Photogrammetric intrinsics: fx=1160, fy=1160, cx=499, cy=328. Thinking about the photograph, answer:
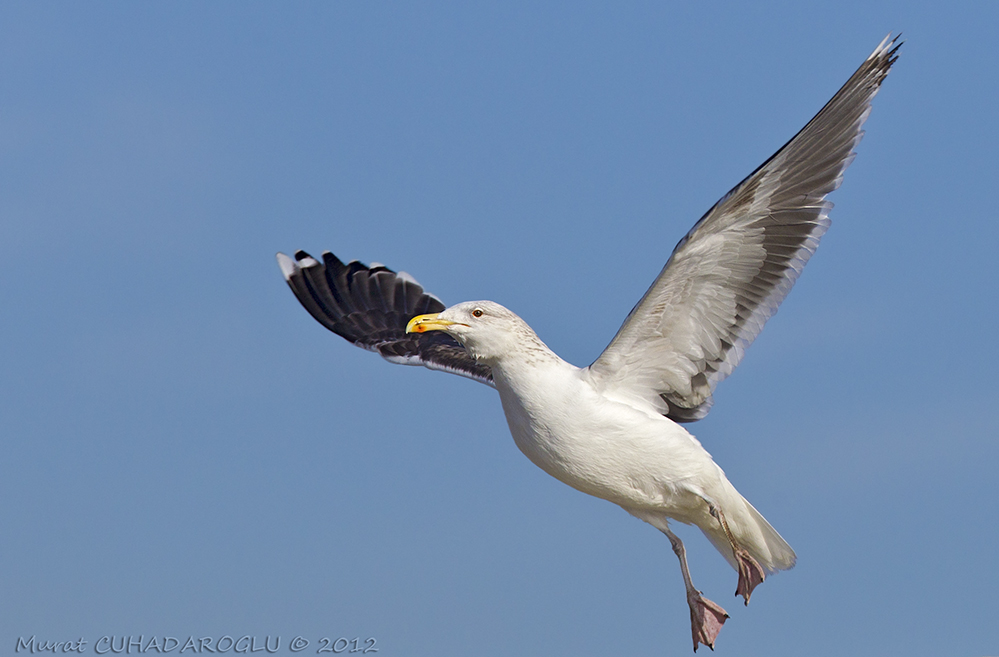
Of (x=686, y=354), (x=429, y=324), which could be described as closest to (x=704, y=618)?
(x=686, y=354)

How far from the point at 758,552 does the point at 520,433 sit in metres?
2.63

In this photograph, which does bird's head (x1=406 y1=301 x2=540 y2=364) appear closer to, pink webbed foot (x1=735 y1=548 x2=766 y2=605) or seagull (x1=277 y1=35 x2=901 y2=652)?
seagull (x1=277 y1=35 x2=901 y2=652)

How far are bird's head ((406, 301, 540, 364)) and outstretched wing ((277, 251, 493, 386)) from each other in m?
4.31

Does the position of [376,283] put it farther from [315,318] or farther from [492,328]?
[492,328]

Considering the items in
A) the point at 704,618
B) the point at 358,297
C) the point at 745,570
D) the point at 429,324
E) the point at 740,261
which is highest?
the point at 358,297

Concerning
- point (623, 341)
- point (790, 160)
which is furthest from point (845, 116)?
point (623, 341)

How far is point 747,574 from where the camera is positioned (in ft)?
34.2

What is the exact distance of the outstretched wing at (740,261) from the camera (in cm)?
977

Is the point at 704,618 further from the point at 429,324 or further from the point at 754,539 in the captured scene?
the point at 429,324

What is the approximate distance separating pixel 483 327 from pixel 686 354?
1.97 metres

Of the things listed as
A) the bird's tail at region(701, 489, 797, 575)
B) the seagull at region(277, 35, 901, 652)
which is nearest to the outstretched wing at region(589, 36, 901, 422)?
the seagull at region(277, 35, 901, 652)

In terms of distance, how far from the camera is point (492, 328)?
9852 mm

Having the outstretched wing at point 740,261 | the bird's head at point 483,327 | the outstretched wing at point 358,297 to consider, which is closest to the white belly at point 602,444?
the bird's head at point 483,327

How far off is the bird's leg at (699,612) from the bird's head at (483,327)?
2.43m
